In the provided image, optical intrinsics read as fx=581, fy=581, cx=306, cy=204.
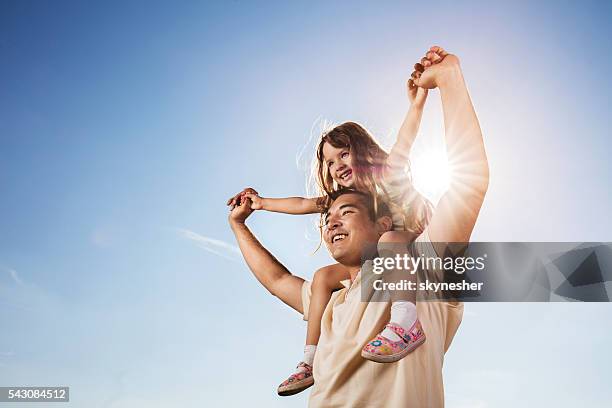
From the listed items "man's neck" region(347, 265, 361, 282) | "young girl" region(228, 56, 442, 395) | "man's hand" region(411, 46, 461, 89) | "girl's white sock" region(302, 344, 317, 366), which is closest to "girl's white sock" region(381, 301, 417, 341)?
"young girl" region(228, 56, 442, 395)

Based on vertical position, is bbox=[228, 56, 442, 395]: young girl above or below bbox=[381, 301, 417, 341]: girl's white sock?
above

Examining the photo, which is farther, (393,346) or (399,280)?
(399,280)

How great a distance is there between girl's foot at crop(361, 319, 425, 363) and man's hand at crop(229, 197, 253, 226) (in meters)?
1.23

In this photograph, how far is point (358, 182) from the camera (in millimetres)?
2486

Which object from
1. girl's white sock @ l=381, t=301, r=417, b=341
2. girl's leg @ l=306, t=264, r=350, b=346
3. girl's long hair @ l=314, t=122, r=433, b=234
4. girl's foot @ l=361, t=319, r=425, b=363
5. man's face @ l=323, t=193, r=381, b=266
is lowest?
girl's foot @ l=361, t=319, r=425, b=363

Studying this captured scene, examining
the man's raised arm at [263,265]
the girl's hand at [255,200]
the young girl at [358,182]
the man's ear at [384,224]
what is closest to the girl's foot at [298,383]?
the young girl at [358,182]

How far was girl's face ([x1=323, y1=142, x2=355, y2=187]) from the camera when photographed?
2.52 meters

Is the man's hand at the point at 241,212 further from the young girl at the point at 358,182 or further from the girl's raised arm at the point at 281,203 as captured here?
the young girl at the point at 358,182

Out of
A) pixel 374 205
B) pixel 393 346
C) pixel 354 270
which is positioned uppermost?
Result: pixel 374 205

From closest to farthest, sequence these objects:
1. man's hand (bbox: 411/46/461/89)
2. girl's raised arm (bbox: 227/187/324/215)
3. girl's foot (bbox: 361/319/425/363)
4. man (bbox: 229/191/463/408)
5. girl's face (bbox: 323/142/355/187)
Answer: girl's foot (bbox: 361/319/425/363), man (bbox: 229/191/463/408), man's hand (bbox: 411/46/461/89), girl's face (bbox: 323/142/355/187), girl's raised arm (bbox: 227/187/324/215)

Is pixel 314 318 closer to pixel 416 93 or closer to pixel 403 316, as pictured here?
pixel 403 316

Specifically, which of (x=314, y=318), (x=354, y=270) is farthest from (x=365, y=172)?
(x=314, y=318)

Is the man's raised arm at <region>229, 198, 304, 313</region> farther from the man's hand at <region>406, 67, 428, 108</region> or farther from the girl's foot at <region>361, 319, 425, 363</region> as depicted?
the man's hand at <region>406, 67, 428, 108</region>

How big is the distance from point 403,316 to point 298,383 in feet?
1.94
